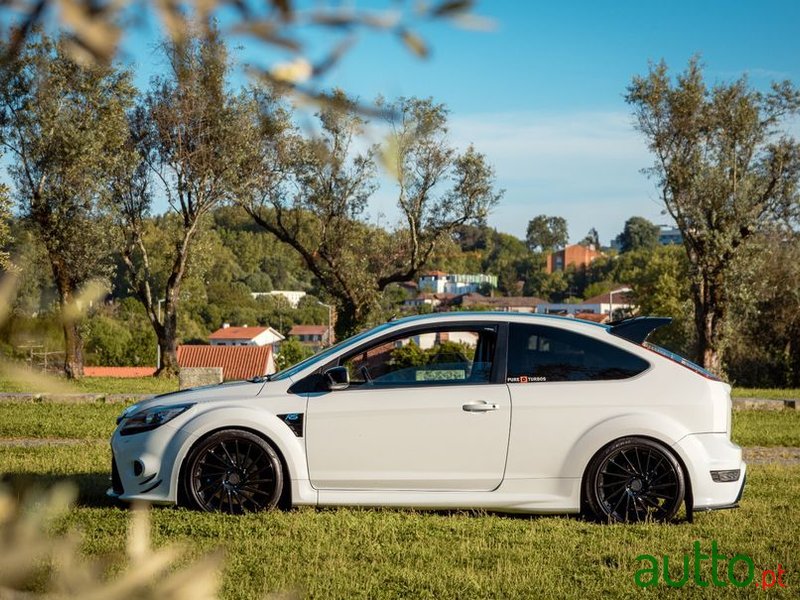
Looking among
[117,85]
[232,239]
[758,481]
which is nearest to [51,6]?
[758,481]

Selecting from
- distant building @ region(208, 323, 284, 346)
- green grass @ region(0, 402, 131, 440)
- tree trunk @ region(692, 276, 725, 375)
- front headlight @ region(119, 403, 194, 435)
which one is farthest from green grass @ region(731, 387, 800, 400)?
distant building @ region(208, 323, 284, 346)

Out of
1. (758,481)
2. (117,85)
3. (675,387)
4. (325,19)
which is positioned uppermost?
(117,85)

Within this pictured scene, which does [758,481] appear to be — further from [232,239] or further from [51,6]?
[232,239]

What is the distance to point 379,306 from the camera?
42375 mm

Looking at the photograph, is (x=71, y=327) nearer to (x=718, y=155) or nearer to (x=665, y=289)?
(x=718, y=155)

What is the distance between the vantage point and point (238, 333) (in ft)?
376

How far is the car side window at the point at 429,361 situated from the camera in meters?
7.96

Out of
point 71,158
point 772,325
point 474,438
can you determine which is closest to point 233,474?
point 474,438

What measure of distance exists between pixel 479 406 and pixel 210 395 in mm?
2058

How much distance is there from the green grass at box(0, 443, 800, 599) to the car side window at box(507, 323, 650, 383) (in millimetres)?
1059

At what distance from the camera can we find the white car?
7.70m

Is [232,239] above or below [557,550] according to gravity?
above

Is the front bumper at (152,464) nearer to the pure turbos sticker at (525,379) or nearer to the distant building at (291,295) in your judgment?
the pure turbos sticker at (525,379)

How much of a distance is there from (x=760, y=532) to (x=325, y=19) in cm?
696
